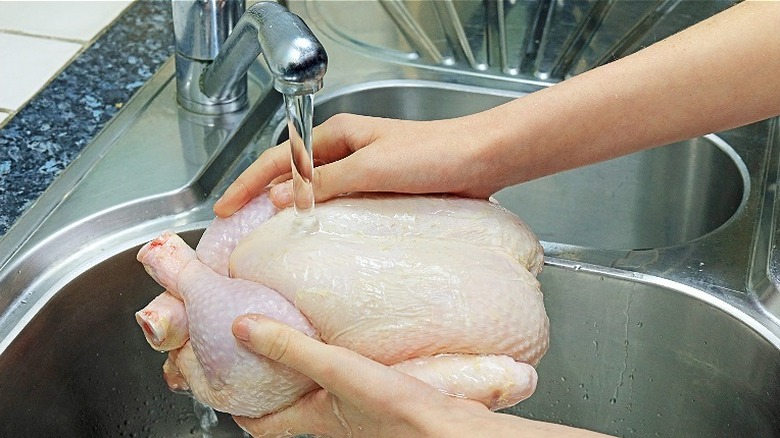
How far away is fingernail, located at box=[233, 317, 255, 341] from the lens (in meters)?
0.81

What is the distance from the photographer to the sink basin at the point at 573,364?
38.9 inches

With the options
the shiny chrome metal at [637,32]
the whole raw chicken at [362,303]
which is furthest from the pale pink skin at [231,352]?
the shiny chrome metal at [637,32]

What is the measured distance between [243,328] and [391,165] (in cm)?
23

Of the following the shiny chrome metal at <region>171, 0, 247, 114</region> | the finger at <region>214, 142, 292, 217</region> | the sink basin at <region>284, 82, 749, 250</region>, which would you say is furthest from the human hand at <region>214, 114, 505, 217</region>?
the sink basin at <region>284, 82, 749, 250</region>

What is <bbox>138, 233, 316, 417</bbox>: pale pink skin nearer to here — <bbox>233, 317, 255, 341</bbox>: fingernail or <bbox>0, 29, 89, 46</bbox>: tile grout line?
<bbox>233, 317, 255, 341</bbox>: fingernail

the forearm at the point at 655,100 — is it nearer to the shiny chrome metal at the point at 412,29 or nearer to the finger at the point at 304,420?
the finger at the point at 304,420

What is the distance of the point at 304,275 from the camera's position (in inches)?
33.8

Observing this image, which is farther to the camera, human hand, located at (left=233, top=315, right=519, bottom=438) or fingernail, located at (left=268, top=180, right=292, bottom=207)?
fingernail, located at (left=268, top=180, right=292, bottom=207)

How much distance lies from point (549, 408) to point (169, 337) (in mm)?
497

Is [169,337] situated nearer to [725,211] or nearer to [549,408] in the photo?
[549,408]

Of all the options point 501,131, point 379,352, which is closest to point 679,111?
point 501,131

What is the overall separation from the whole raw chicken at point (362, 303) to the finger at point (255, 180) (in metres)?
0.06

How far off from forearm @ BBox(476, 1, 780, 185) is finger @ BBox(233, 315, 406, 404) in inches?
10.9

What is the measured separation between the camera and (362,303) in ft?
2.78
